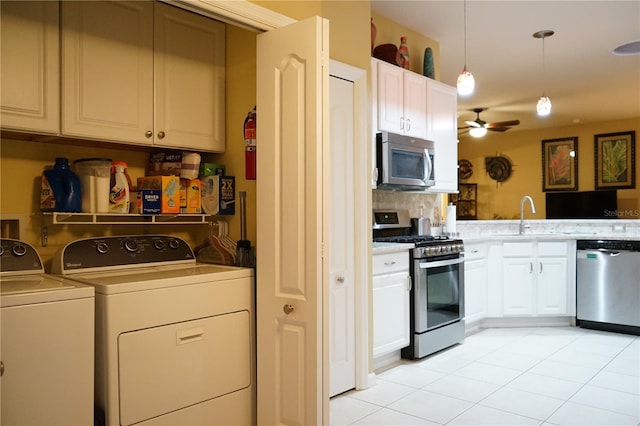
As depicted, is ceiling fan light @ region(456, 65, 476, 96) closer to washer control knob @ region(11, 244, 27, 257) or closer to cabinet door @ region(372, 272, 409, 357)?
cabinet door @ region(372, 272, 409, 357)

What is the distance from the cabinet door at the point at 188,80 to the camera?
8.21 ft

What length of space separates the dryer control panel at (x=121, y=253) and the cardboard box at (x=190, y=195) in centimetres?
17

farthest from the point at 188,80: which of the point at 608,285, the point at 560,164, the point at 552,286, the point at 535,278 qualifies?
the point at 560,164

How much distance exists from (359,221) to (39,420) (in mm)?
2009

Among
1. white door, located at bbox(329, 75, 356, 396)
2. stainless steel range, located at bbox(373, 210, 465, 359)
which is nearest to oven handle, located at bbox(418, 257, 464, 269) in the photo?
stainless steel range, located at bbox(373, 210, 465, 359)

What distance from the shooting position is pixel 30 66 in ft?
6.88

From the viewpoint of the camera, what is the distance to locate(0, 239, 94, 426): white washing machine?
1646mm

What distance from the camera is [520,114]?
8438mm

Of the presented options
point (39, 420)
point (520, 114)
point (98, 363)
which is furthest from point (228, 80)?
point (520, 114)

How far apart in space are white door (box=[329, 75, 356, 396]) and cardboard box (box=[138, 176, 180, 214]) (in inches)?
35.7

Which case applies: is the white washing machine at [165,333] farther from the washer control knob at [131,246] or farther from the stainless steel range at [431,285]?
the stainless steel range at [431,285]

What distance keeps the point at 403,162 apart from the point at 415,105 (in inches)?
23.0

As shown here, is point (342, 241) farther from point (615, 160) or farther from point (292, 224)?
point (615, 160)

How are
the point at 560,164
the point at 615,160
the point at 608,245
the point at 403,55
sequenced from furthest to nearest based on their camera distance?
1. the point at 560,164
2. the point at 615,160
3. the point at 608,245
4. the point at 403,55
